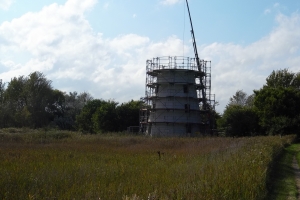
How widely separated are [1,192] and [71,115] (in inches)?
3063

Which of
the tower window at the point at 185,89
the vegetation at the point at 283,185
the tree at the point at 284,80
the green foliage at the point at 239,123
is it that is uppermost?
the tree at the point at 284,80

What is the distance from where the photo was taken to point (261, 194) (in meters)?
11.0

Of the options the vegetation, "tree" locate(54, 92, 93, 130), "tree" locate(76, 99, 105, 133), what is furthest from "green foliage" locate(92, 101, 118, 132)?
the vegetation

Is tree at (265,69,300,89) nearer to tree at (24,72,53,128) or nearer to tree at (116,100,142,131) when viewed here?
tree at (116,100,142,131)

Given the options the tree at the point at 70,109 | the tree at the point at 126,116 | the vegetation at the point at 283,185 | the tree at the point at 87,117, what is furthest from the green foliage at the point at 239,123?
the vegetation at the point at 283,185

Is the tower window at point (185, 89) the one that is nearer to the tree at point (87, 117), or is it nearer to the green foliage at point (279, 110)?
the green foliage at point (279, 110)

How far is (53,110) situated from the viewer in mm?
87062

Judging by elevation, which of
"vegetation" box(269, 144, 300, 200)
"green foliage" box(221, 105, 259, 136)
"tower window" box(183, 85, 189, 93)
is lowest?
"vegetation" box(269, 144, 300, 200)

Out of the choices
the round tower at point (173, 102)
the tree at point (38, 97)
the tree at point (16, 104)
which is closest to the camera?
the round tower at point (173, 102)

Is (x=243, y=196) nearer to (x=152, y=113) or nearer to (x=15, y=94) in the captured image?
(x=152, y=113)

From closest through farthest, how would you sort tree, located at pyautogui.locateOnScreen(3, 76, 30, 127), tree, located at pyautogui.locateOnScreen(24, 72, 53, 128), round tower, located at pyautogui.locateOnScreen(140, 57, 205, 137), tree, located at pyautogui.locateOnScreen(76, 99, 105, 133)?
round tower, located at pyautogui.locateOnScreen(140, 57, 205, 137), tree, located at pyautogui.locateOnScreen(3, 76, 30, 127), tree, located at pyautogui.locateOnScreen(76, 99, 105, 133), tree, located at pyautogui.locateOnScreen(24, 72, 53, 128)

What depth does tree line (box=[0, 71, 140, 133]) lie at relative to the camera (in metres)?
64.1

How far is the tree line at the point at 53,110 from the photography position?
2522 inches

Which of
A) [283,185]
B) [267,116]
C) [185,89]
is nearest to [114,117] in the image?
[185,89]
